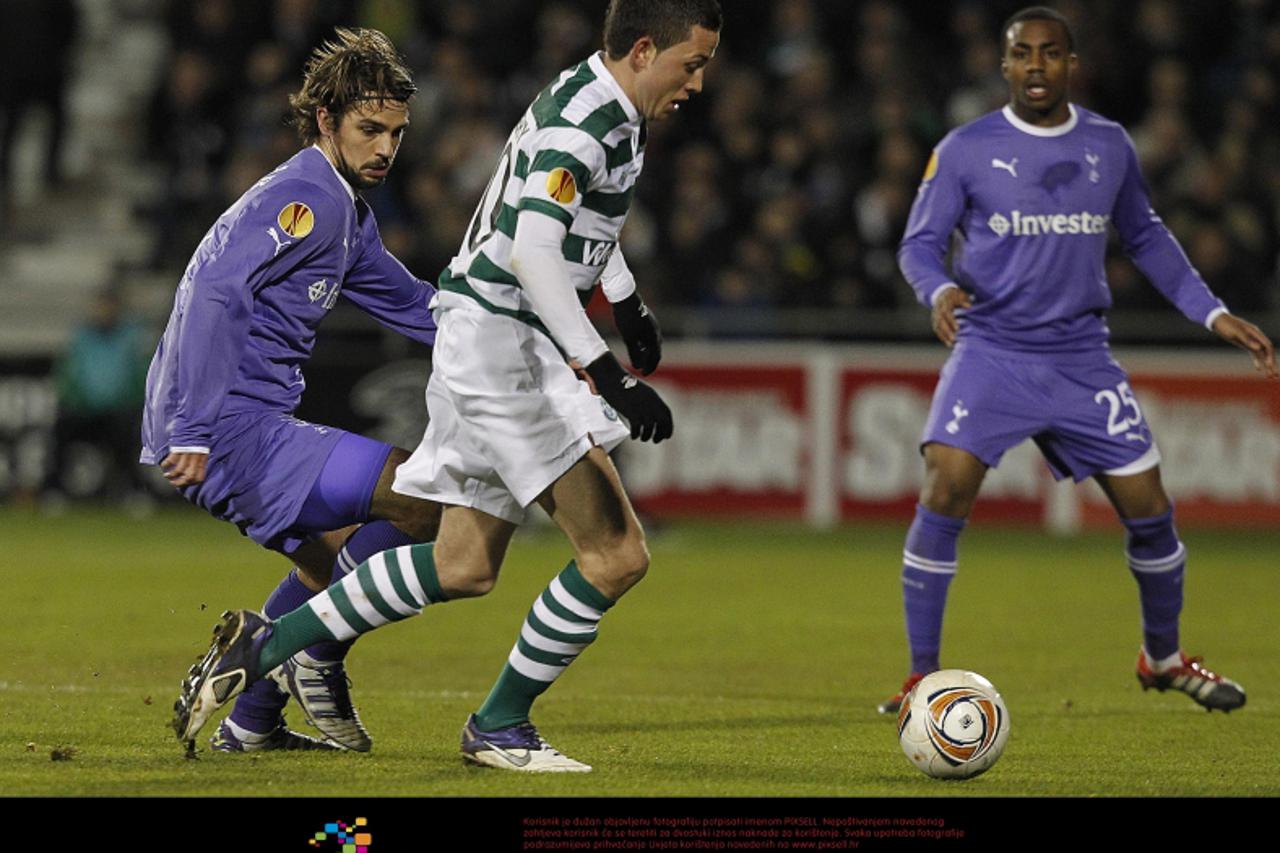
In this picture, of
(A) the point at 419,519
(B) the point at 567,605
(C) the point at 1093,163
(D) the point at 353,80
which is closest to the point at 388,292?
(D) the point at 353,80

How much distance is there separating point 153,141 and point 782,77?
526cm

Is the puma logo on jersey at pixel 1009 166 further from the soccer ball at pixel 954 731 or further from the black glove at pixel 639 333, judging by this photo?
the soccer ball at pixel 954 731

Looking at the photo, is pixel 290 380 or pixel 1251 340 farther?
pixel 1251 340

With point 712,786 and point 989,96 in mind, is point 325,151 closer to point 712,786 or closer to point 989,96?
point 712,786

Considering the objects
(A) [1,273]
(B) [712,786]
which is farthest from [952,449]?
(A) [1,273]

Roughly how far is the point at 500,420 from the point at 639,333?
70cm

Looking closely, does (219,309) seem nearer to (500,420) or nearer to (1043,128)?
(500,420)

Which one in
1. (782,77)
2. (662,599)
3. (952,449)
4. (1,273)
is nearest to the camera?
(952,449)

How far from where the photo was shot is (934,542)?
7371 mm

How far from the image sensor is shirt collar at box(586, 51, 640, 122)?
5535 millimetres

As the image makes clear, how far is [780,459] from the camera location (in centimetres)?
1486

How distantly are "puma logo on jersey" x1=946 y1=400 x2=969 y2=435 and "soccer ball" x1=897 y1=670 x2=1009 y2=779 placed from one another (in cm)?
163

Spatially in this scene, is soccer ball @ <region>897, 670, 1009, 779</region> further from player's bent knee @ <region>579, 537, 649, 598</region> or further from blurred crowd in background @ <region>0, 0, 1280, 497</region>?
blurred crowd in background @ <region>0, 0, 1280, 497</region>

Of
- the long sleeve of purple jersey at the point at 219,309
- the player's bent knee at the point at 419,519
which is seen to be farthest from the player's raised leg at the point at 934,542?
the long sleeve of purple jersey at the point at 219,309
